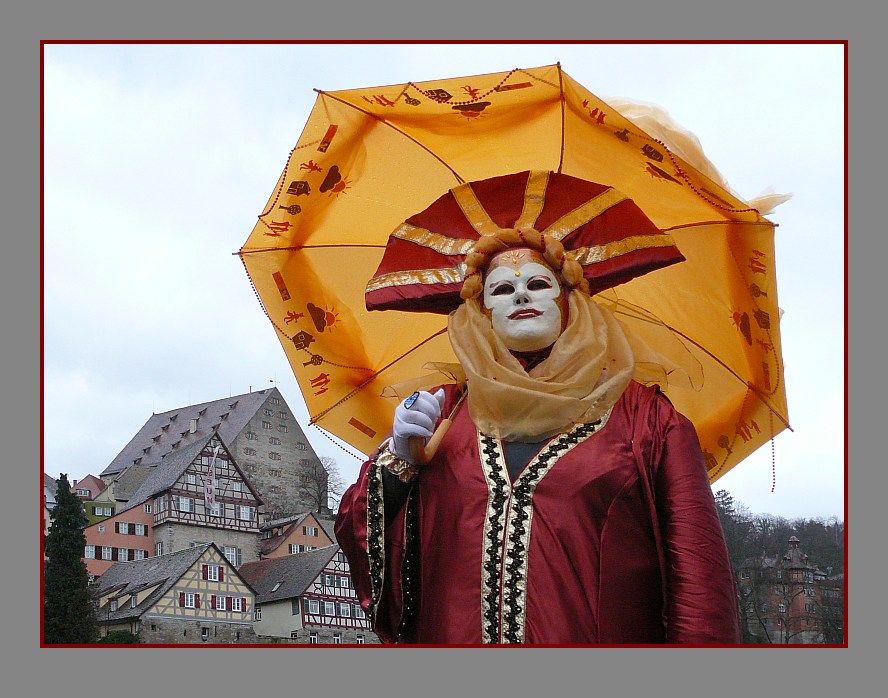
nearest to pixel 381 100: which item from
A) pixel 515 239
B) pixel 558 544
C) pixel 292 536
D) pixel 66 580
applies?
pixel 515 239

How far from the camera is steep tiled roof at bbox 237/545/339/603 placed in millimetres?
6828

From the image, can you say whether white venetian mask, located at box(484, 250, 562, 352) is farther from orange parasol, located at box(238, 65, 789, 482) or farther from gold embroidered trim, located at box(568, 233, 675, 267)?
orange parasol, located at box(238, 65, 789, 482)

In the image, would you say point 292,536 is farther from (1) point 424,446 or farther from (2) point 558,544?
(2) point 558,544

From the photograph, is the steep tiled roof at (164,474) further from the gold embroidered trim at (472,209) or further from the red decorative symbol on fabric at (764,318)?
the red decorative symbol on fabric at (764,318)

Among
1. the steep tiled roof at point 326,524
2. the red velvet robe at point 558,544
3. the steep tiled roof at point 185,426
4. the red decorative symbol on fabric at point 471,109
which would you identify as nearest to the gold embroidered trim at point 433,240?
the red decorative symbol on fabric at point 471,109

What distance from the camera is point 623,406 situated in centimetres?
409

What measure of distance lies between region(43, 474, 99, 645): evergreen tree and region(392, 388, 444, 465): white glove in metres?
1.45

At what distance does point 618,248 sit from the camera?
4.27 m

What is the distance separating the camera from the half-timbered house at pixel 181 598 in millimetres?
5582

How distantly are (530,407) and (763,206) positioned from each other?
4.41ft

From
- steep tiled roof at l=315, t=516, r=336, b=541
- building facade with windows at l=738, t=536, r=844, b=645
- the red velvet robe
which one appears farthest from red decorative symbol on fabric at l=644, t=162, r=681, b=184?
steep tiled roof at l=315, t=516, r=336, b=541

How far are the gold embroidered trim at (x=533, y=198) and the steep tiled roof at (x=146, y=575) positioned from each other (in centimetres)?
260

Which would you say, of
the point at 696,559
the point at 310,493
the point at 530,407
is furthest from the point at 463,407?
the point at 310,493

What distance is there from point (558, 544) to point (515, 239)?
43.2 inches
